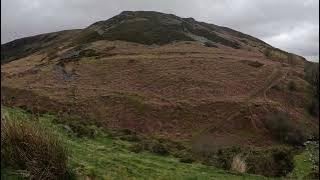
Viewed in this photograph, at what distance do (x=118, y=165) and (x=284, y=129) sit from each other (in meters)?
8.03

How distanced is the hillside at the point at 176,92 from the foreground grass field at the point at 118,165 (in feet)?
10.7

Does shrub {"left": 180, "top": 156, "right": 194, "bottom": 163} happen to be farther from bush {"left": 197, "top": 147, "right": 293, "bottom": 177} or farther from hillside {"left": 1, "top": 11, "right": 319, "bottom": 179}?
hillside {"left": 1, "top": 11, "right": 319, "bottom": 179}

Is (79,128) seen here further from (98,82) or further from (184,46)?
(184,46)

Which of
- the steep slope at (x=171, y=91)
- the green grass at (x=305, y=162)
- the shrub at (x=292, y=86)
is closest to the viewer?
the green grass at (x=305, y=162)

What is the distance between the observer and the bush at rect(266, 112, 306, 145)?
2182 centimetres

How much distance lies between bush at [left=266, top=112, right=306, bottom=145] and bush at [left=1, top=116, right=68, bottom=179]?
10.4 metres

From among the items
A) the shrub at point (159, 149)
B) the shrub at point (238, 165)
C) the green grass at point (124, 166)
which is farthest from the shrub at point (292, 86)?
the green grass at point (124, 166)

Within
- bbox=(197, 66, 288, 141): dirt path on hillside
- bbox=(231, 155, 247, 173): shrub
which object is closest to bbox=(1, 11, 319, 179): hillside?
bbox=(197, 66, 288, 141): dirt path on hillside

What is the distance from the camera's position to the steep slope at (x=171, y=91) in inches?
1403

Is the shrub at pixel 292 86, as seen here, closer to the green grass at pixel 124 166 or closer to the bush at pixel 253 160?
the bush at pixel 253 160

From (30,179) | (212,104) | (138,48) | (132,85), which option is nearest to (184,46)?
(138,48)

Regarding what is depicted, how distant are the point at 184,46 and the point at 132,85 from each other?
1948 centimetres

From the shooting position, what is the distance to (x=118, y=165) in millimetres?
18688

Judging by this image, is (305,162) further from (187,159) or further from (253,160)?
(187,159)
